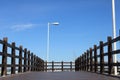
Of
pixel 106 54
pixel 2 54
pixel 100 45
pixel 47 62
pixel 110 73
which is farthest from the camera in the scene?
pixel 47 62

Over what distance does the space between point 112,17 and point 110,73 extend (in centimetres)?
546

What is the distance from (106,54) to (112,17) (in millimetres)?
4121

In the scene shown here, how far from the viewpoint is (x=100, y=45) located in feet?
59.5

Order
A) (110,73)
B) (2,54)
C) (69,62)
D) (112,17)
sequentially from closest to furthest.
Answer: (2,54) → (110,73) → (112,17) → (69,62)

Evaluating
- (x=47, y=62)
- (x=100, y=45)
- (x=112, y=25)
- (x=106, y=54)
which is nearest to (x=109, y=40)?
(x=106, y=54)

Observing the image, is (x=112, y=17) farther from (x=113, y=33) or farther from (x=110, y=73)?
(x=110, y=73)

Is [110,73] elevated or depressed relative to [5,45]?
depressed

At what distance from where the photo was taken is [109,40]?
15609 millimetres

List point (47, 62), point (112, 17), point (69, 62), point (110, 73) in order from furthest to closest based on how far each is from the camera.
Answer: point (69, 62), point (47, 62), point (112, 17), point (110, 73)

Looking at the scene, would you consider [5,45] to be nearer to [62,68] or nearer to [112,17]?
[112,17]

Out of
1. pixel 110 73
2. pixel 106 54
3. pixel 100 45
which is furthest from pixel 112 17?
pixel 110 73

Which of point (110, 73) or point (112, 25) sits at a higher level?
point (112, 25)

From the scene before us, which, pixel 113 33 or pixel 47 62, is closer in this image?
pixel 113 33

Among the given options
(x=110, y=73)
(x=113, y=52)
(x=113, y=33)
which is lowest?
(x=110, y=73)
